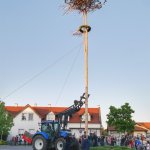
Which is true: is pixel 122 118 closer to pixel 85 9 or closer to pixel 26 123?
pixel 26 123

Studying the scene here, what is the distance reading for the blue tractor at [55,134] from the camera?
2373cm

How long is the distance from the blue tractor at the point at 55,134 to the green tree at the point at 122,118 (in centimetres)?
4373

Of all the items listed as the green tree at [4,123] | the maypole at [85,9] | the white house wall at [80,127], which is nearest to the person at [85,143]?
the maypole at [85,9]

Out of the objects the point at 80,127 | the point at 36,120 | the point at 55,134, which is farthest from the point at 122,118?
the point at 55,134

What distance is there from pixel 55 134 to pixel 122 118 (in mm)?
44955

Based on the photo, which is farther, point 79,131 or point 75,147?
point 79,131

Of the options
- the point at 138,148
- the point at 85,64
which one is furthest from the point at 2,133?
the point at 85,64

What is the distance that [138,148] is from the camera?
28.9 metres

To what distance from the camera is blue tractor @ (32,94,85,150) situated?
2373cm

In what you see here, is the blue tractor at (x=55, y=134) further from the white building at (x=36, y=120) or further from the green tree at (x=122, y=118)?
the green tree at (x=122, y=118)

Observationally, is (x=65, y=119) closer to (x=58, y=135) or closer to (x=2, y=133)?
(x=58, y=135)

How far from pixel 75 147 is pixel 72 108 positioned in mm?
4114

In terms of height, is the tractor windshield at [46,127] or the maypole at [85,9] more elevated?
the maypole at [85,9]

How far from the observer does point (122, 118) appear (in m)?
68.3
